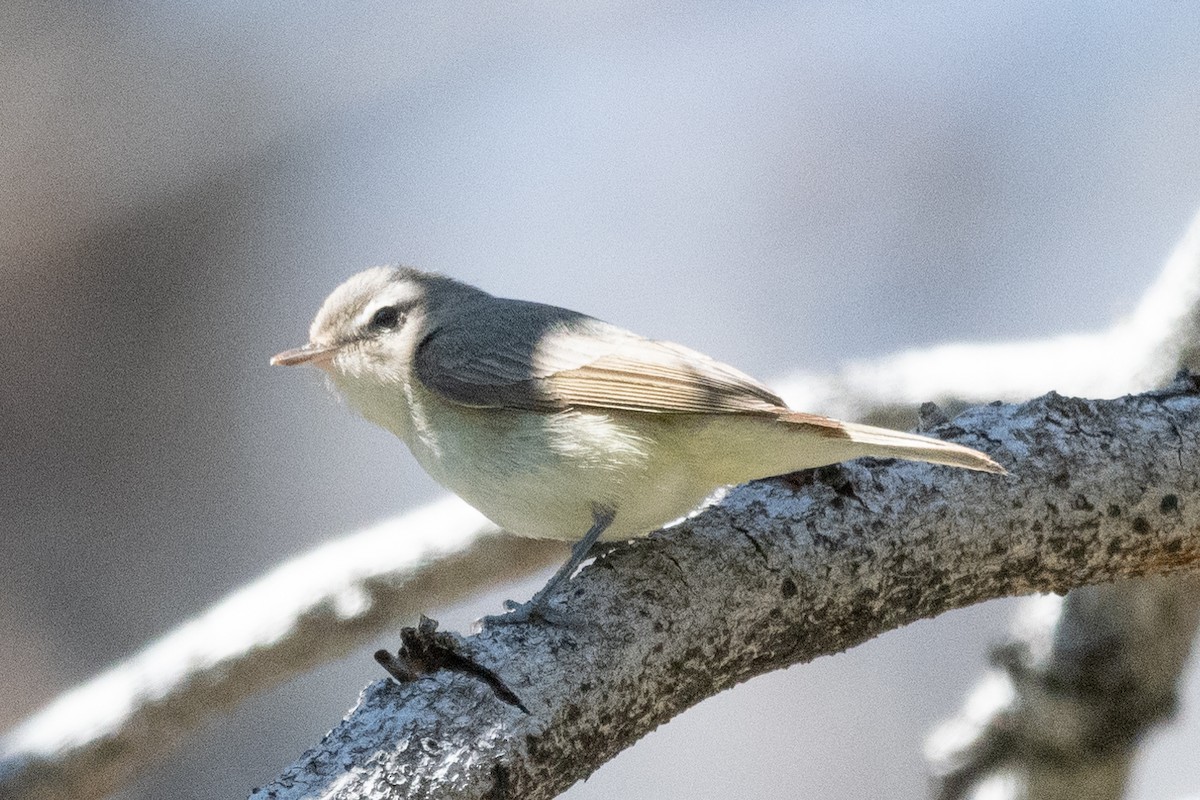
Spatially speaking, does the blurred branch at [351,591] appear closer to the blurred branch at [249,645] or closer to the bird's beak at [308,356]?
the blurred branch at [249,645]

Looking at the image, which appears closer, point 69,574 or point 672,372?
point 672,372

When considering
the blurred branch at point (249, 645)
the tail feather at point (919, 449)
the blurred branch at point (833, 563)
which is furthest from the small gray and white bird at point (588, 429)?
the blurred branch at point (249, 645)

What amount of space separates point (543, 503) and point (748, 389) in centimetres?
58

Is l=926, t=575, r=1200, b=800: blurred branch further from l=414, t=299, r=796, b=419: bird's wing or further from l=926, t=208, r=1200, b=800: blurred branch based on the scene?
l=414, t=299, r=796, b=419: bird's wing

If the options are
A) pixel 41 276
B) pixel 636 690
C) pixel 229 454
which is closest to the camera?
pixel 636 690

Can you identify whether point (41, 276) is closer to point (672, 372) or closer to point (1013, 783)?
point (672, 372)

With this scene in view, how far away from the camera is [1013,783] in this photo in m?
3.62

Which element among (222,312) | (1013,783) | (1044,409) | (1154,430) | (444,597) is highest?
Result: (222,312)

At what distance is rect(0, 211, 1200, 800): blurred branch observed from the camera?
141 inches

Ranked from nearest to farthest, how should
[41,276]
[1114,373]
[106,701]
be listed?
1. [106,701]
2. [1114,373]
3. [41,276]

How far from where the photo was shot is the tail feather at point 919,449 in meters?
2.47

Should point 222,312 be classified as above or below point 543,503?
above

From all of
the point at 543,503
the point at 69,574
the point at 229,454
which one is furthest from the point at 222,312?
the point at 543,503

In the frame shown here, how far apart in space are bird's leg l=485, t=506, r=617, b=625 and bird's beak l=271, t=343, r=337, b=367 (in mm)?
1099
